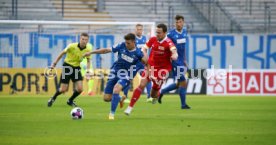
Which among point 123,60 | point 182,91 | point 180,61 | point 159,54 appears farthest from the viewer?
point 180,61

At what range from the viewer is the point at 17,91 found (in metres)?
31.1

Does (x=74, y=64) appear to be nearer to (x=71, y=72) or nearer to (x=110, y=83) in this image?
(x=71, y=72)

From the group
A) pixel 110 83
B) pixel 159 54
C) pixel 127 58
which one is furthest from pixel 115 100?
pixel 159 54

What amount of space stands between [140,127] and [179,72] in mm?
6832

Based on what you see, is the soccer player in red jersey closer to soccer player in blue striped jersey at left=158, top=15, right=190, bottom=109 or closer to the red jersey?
the red jersey

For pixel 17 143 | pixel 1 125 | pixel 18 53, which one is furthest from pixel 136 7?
pixel 17 143

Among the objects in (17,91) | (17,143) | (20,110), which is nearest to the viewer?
(17,143)

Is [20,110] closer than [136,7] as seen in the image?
Yes

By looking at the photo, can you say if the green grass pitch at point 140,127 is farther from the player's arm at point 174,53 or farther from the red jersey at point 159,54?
the player's arm at point 174,53

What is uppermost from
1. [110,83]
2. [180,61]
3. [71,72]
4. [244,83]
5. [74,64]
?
[180,61]

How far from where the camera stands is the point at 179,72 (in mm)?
21625

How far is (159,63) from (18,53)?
482 inches

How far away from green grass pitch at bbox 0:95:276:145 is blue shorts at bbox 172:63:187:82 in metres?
1.12

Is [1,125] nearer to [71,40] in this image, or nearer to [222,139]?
[222,139]
